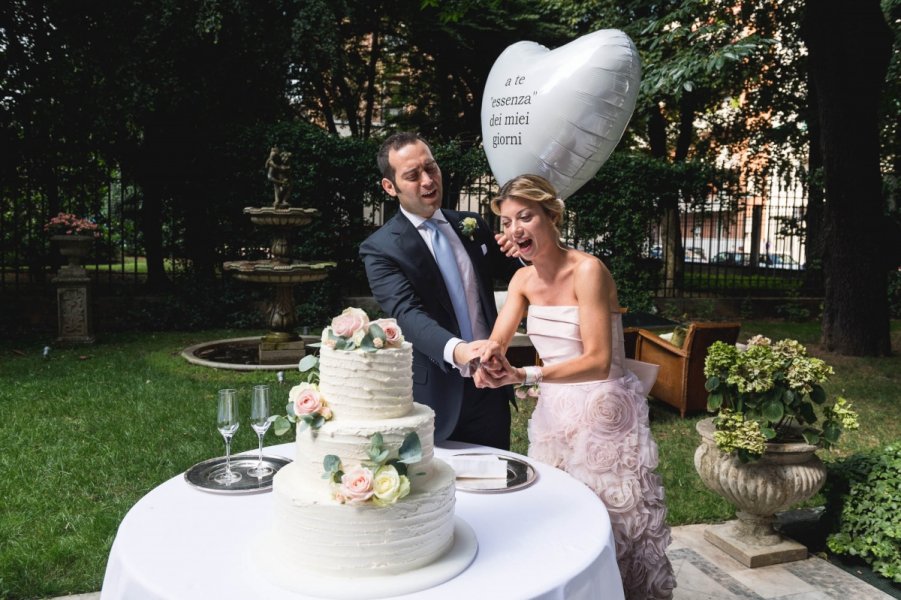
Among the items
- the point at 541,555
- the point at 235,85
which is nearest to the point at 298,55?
the point at 235,85

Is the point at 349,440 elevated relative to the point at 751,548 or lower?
elevated

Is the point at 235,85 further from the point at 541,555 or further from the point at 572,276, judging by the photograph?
the point at 541,555

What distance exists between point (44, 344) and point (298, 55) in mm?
5875

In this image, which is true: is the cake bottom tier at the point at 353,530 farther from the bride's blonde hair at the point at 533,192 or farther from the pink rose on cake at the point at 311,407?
the bride's blonde hair at the point at 533,192

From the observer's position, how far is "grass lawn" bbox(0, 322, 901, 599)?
407cm

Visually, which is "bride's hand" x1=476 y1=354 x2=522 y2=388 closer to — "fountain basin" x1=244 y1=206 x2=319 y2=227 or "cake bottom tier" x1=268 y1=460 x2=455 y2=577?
"cake bottom tier" x1=268 y1=460 x2=455 y2=577

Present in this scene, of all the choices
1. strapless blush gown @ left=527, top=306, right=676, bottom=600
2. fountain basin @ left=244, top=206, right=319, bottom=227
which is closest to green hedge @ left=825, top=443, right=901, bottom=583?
strapless blush gown @ left=527, top=306, right=676, bottom=600

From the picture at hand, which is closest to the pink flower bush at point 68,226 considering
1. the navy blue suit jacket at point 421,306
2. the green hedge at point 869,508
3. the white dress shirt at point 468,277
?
the navy blue suit jacket at point 421,306

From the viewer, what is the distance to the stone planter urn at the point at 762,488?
4.05 metres

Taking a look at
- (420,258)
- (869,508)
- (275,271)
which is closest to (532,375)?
(420,258)

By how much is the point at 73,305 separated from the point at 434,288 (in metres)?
9.31

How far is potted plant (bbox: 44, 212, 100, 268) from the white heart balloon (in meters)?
7.94

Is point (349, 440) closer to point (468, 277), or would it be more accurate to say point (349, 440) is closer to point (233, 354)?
point (468, 277)

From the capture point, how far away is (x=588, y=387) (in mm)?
2953
